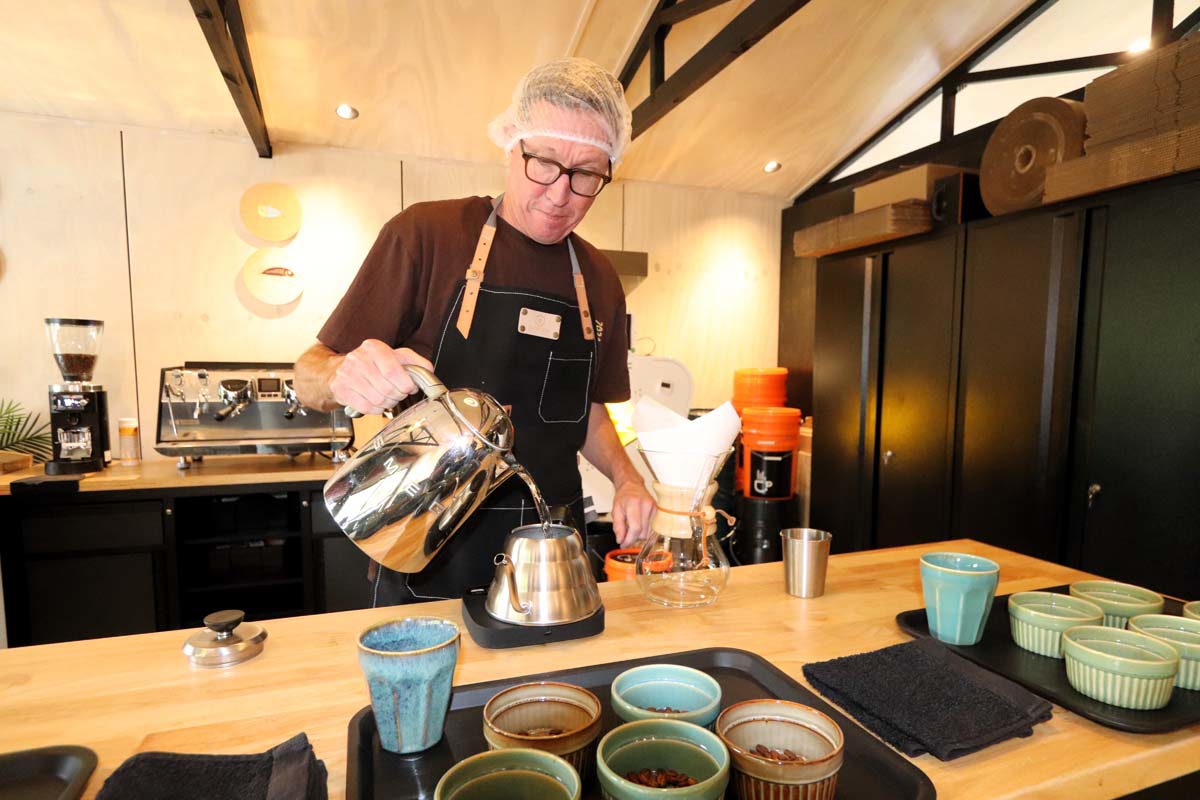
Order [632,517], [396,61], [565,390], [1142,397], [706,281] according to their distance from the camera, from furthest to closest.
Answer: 1. [706,281]
2. [396,61]
3. [1142,397]
4. [565,390]
5. [632,517]

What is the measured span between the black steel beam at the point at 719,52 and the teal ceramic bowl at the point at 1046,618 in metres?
2.22

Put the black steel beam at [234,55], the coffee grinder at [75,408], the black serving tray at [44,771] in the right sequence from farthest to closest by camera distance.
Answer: the coffee grinder at [75,408]
the black steel beam at [234,55]
the black serving tray at [44,771]

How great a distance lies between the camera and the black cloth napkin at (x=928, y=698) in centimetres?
69

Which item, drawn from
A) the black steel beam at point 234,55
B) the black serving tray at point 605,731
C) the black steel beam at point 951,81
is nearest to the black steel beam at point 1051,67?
the black steel beam at point 951,81

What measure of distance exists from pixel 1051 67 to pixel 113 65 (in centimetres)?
438

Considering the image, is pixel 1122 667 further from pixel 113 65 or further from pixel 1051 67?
pixel 113 65

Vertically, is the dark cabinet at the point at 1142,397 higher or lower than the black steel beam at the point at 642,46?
lower

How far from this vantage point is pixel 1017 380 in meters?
2.55

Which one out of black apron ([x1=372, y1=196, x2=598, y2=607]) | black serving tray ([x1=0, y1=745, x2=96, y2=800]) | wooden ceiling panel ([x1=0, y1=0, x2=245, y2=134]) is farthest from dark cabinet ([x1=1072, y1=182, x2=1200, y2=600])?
wooden ceiling panel ([x1=0, y1=0, x2=245, y2=134])

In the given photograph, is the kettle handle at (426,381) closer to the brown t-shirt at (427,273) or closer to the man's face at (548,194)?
the brown t-shirt at (427,273)

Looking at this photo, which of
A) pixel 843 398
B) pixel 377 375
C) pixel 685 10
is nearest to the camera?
pixel 377 375

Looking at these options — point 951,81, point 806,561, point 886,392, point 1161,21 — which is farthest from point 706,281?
point 806,561

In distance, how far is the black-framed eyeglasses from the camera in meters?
1.31

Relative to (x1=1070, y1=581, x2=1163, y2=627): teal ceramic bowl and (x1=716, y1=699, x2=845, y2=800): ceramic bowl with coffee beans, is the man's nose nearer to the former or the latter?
(x1=716, y1=699, x2=845, y2=800): ceramic bowl with coffee beans
